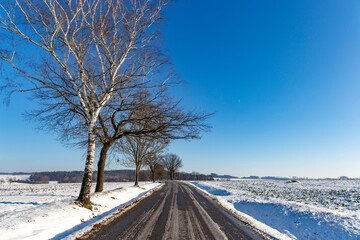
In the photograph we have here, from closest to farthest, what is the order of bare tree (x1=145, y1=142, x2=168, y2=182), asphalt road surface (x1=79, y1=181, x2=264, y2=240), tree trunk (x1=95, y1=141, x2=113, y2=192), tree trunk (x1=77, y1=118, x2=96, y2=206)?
asphalt road surface (x1=79, y1=181, x2=264, y2=240) < tree trunk (x1=77, y1=118, x2=96, y2=206) < tree trunk (x1=95, y1=141, x2=113, y2=192) < bare tree (x1=145, y1=142, x2=168, y2=182)

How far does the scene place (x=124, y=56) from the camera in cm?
895

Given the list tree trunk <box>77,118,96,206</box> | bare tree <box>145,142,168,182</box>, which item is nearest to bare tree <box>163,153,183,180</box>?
bare tree <box>145,142,168,182</box>

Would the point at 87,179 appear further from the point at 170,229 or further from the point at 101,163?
the point at 170,229

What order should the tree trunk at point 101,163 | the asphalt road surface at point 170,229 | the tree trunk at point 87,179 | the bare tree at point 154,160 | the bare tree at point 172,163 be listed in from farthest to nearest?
the bare tree at point 172,163 < the bare tree at point 154,160 < the tree trunk at point 101,163 < the tree trunk at point 87,179 < the asphalt road surface at point 170,229

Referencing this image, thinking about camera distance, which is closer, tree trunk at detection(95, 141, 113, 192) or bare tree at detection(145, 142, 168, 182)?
tree trunk at detection(95, 141, 113, 192)

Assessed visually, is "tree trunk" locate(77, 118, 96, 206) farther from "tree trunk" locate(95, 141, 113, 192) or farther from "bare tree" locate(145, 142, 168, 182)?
"bare tree" locate(145, 142, 168, 182)

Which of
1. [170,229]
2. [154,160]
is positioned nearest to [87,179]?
[170,229]

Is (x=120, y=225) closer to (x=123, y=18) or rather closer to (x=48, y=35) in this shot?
(x=48, y=35)

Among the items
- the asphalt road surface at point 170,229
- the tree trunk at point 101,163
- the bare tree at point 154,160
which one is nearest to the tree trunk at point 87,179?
the asphalt road surface at point 170,229

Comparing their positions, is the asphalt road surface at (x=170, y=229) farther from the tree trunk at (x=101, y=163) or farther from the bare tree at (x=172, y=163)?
the bare tree at (x=172, y=163)

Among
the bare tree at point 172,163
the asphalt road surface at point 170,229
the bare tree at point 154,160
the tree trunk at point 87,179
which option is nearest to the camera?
the asphalt road surface at point 170,229

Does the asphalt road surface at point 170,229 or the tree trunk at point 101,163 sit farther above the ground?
the tree trunk at point 101,163

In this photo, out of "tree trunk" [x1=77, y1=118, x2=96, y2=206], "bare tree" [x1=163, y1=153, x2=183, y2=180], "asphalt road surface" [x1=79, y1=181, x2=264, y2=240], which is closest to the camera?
"asphalt road surface" [x1=79, y1=181, x2=264, y2=240]

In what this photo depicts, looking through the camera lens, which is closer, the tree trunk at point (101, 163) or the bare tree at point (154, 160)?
the tree trunk at point (101, 163)
